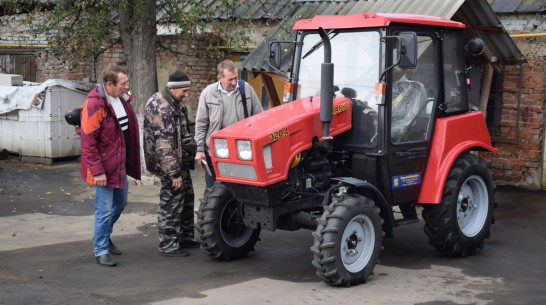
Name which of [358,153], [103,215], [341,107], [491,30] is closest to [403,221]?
[358,153]

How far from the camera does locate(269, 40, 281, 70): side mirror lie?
7195 millimetres

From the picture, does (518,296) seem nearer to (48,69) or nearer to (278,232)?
(278,232)

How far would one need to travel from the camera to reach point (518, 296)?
611 cm

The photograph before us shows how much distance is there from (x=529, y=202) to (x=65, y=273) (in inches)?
257

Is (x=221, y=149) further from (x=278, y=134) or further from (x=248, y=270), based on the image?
(x=248, y=270)

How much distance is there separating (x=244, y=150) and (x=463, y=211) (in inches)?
98.7

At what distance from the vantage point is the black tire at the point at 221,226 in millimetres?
6988

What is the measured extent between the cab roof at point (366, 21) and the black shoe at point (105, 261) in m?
2.78

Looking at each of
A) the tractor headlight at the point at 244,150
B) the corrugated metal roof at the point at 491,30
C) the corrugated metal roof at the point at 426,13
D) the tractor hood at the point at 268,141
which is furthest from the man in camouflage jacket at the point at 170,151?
the corrugated metal roof at the point at 491,30

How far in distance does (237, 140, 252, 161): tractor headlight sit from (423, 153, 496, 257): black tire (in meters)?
2.00

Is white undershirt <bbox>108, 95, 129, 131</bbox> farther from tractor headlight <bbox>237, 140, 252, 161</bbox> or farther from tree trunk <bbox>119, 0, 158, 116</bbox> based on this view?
tree trunk <bbox>119, 0, 158, 116</bbox>

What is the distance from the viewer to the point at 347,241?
6348 millimetres

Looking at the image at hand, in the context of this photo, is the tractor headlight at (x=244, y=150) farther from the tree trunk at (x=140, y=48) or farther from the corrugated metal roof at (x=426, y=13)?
the tree trunk at (x=140, y=48)

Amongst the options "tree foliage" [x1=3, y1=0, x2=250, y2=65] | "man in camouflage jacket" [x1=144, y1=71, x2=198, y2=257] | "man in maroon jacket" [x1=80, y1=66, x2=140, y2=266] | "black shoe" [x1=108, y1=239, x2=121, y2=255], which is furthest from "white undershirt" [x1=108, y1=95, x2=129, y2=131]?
"tree foliage" [x1=3, y1=0, x2=250, y2=65]
